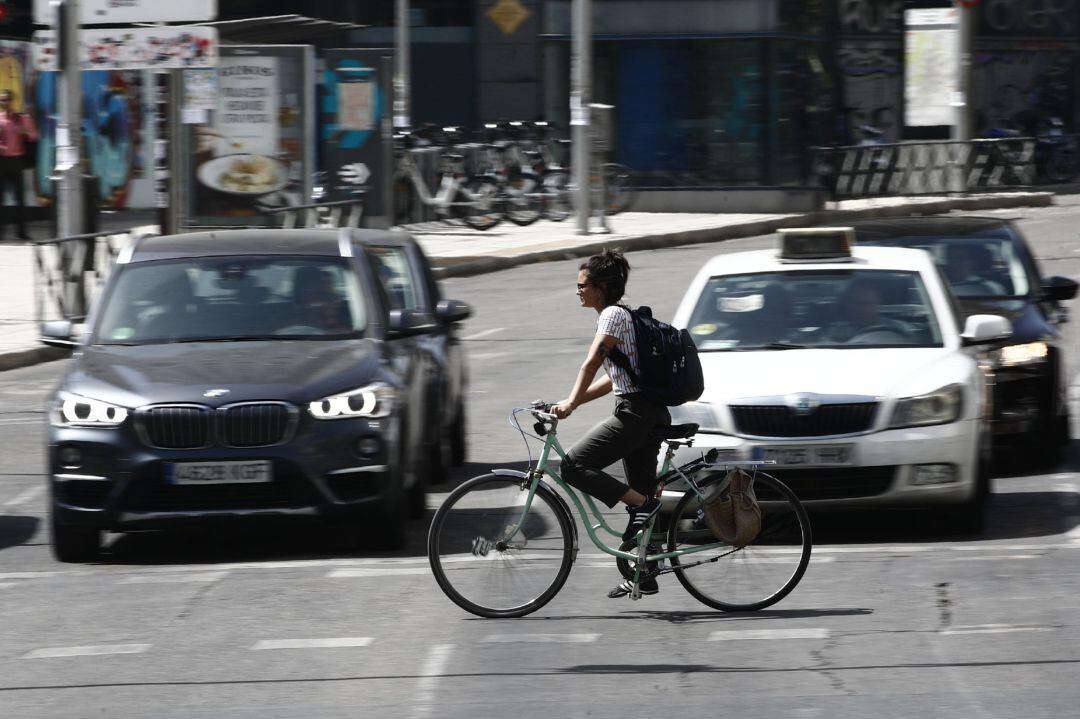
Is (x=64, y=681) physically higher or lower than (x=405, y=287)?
lower

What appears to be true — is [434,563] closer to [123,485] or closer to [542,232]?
[123,485]

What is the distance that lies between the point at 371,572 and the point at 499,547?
1.32 metres

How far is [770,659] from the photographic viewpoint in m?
7.12

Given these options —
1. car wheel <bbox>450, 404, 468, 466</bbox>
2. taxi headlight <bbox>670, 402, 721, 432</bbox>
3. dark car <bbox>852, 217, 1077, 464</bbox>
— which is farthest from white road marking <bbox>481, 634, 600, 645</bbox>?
dark car <bbox>852, 217, 1077, 464</bbox>

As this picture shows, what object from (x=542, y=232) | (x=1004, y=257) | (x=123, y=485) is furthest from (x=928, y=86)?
(x=123, y=485)

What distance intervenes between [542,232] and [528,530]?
23.1 m

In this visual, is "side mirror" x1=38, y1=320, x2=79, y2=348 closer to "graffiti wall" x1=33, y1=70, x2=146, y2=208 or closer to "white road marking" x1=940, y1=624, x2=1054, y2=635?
"white road marking" x1=940, y1=624, x2=1054, y2=635

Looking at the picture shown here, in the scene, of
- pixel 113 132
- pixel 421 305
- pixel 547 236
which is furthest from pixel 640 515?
pixel 113 132

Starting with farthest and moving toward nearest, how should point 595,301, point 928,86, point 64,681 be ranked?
point 928,86
point 595,301
point 64,681

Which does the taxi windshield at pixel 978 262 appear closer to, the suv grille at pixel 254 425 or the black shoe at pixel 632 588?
the suv grille at pixel 254 425

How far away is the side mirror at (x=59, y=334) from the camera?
1019cm

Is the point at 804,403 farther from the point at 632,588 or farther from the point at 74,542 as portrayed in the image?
the point at 74,542

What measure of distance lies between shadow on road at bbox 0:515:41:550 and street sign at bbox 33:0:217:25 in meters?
9.96

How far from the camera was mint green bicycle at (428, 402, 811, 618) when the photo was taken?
7.87 metres
